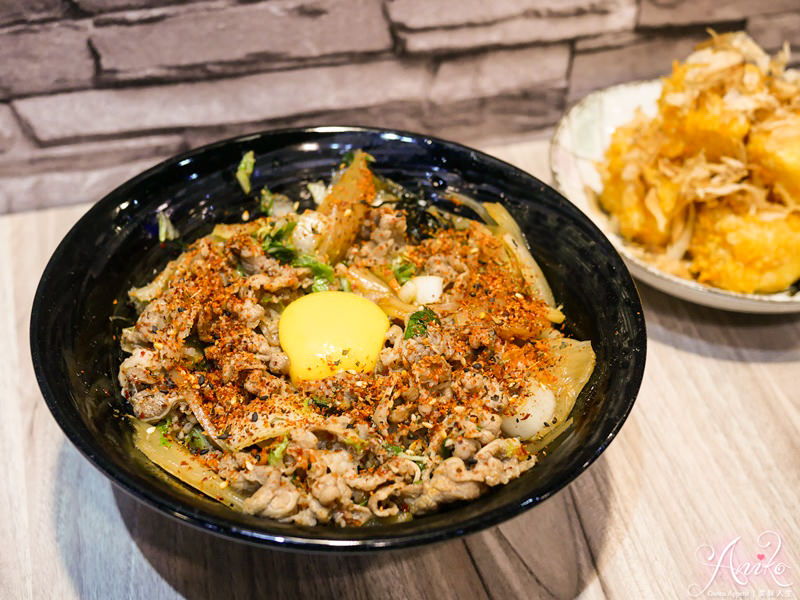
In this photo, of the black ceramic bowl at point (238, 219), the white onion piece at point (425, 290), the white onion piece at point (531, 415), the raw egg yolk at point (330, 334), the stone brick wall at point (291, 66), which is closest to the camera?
the black ceramic bowl at point (238, 219)

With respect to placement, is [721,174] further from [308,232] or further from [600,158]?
[308,232]

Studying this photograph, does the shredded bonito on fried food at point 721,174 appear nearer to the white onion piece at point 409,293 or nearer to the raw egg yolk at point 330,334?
the white onion piece at point 409,293

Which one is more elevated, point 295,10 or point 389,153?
point 295,10

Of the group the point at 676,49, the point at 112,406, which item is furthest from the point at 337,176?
the point at 676,49

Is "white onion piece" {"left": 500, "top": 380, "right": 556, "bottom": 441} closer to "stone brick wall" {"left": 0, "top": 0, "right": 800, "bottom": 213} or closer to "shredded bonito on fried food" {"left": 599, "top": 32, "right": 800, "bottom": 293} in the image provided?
"shredded bonito on fried food" {"left": 599, "top": 32, "right": 800, "bottom": 293}

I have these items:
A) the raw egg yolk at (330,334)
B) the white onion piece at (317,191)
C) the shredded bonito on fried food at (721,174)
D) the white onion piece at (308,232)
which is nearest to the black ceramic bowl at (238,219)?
the white onion piece at (317,191)

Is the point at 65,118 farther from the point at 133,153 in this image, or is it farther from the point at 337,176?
the point at 337,176
